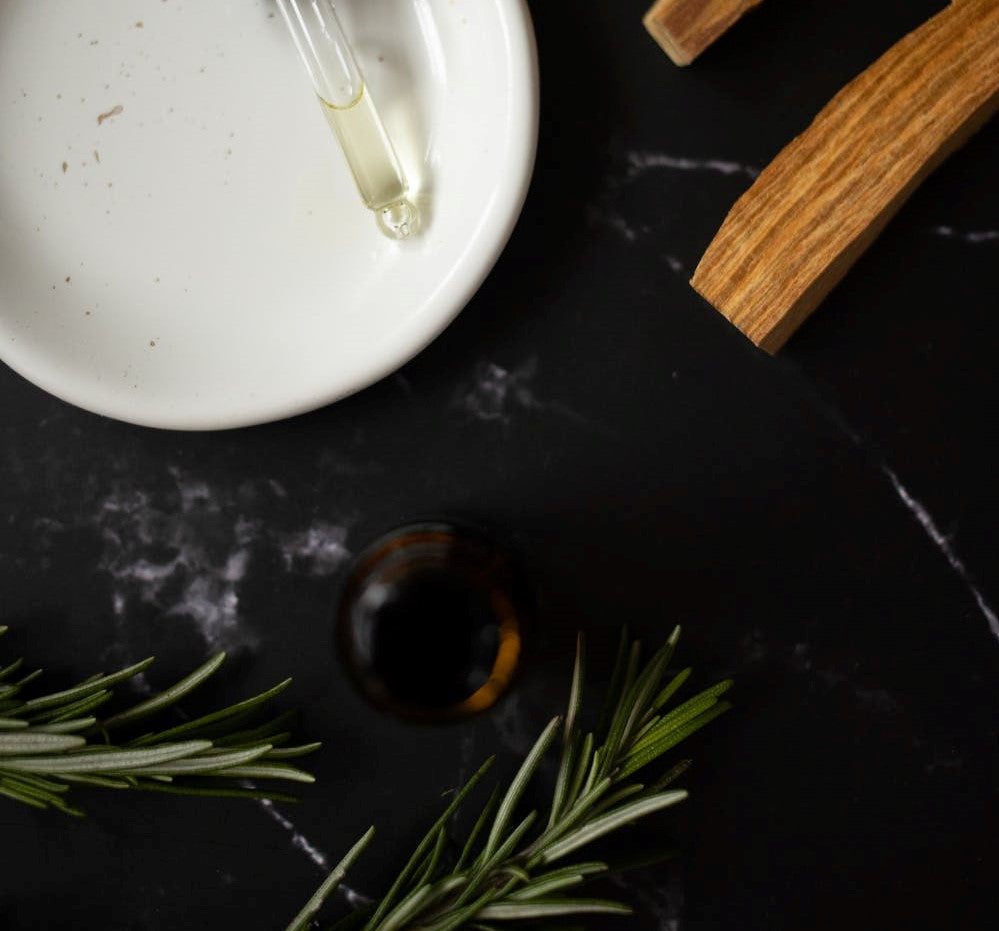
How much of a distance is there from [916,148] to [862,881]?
0.48m

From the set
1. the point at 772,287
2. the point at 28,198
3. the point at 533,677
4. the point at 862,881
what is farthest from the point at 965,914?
the point at 28,198

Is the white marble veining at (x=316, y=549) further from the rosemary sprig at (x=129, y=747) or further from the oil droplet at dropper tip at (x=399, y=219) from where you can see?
the oil droplet at dropper tip at (x=399, y=219)

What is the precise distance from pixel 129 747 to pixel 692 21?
22.2 inches

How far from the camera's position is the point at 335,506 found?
2.27 feet

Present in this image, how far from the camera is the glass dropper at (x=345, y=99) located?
60 centimetres

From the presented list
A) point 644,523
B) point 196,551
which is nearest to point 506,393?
point 644,523

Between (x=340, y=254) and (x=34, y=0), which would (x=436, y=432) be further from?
(x=34, y=0)

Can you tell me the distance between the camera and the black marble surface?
650 millimetres

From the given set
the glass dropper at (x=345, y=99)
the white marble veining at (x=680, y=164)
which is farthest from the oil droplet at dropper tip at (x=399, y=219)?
the white marble veining at (x=680, y=164)

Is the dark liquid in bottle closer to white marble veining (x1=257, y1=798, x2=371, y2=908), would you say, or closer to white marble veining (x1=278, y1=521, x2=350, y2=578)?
white marble veining (x1=278, y1=521, x2=350, y2=578)

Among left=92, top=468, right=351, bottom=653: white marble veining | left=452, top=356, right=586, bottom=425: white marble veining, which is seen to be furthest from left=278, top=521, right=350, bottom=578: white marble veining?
left=452, top=356, right=586, bottom=425: white marble veining

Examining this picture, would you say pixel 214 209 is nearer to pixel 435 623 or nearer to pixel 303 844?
pixel 435 623

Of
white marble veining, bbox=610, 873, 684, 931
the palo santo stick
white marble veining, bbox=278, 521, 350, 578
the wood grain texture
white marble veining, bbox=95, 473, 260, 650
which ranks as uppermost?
the palo santo stick

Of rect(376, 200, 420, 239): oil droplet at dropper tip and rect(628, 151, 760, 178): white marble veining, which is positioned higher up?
rect(376, 200, 420, 239): oil droplet at dropper tip
